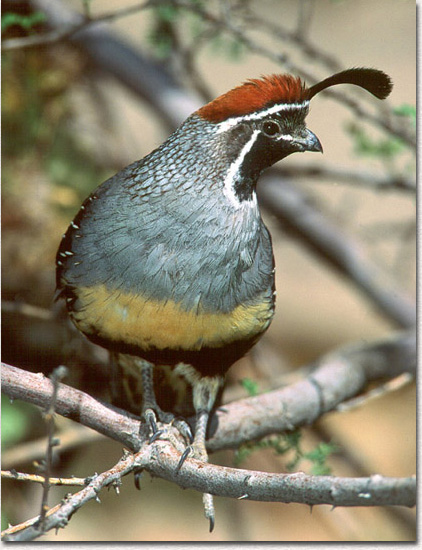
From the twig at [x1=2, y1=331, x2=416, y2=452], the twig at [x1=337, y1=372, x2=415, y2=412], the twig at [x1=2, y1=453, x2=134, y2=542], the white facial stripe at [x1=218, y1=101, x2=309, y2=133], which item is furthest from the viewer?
the twig at [x1=337, y1=372, x2=415, y2=412]

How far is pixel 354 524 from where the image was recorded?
3.19 m

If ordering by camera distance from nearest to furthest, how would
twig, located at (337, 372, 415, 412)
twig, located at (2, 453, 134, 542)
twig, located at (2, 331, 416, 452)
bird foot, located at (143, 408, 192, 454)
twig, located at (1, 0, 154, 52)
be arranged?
twig, located at (2, 453, 134, 542) → twig, located at (2, 331, 416, 452) → bird foot, located at (143, 408, 192, 454) → twig, located at (1, 0, 154, 52) → twig, located at (337, 372, 415, 412)

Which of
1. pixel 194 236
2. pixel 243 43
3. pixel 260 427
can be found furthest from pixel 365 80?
pixel 260 427

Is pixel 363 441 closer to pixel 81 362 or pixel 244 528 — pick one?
pixel 244 528

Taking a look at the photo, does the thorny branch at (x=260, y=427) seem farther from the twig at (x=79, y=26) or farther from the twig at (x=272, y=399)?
the twig at (x=79, y=26)

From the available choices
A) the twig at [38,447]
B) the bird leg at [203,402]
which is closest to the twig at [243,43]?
the bird leg at [203,402]

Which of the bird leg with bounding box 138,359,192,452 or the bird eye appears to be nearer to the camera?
the bird eye

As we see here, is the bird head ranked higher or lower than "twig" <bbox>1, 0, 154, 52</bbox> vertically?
lower

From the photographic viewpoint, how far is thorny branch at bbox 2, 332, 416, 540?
1.41 metres

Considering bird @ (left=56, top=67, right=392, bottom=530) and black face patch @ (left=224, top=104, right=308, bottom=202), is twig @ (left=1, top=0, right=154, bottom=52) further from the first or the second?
black face patch @ (left=224, top=104, right=308, bottom=202)

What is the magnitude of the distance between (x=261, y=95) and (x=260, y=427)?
118 cm

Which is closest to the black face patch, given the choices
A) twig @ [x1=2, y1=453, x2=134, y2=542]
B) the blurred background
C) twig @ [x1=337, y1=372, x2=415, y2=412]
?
the blurred background

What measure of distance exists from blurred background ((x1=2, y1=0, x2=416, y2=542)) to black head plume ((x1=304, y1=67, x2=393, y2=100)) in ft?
1.03

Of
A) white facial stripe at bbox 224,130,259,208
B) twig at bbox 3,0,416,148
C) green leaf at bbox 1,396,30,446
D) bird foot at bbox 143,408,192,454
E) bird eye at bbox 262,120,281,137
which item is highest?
twig at bbox 3,0,416,148
